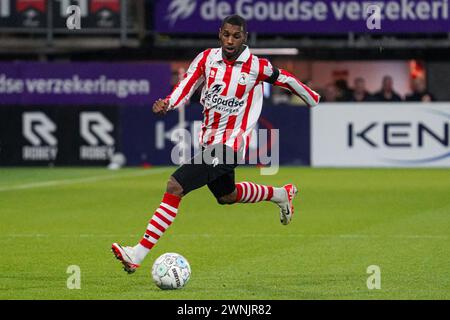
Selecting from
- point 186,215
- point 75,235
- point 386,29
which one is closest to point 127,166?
point 386,29

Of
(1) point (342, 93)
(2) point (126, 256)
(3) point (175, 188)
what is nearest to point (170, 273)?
(2) point (126, 256)

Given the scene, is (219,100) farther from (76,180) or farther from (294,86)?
(76,180)

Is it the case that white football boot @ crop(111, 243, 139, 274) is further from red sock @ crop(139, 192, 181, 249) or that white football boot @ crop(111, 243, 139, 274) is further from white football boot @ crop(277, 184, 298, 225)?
white football boot @ crop(277, 184, 298, 225)

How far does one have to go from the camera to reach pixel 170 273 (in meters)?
9.65

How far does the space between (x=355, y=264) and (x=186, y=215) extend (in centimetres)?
545

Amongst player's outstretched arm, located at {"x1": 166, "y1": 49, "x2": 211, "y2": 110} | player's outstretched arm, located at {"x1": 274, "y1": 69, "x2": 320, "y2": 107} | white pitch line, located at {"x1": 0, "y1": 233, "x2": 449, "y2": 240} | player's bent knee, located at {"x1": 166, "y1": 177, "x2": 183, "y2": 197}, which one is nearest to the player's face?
player's outstretched arm, located at {"x1": 166, "y1": 49, "x2": 211, "y2": 110}

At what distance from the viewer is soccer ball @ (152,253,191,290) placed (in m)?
9.63

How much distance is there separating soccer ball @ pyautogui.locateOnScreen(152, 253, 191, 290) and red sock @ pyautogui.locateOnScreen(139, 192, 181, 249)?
1.51 ft

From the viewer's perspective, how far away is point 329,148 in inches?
1039

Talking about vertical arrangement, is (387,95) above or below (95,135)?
above

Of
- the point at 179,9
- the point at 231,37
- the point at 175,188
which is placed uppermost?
the point at 179,9

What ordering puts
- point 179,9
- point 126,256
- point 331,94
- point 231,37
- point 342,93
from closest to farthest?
point 126,256
point 231,37
point 342,93
point 331,94
point 179,9

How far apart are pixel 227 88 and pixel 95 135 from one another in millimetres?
15866

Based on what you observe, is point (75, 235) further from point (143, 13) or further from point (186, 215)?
point (143, 13)
